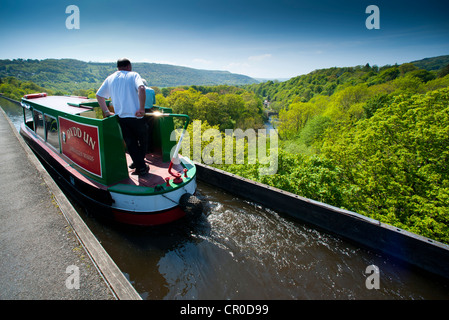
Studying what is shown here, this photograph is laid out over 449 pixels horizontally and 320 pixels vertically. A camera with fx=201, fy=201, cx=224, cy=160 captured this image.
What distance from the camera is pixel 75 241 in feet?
11.8

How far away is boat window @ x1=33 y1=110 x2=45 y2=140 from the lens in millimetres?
7668

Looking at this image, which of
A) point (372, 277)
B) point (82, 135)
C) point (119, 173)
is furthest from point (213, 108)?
point (372, 277)

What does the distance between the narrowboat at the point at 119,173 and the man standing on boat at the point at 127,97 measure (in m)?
0.31

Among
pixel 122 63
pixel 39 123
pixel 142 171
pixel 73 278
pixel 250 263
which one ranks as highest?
pixel 122 63

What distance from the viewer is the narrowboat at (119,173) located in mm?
4836

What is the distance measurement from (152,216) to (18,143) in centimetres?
843

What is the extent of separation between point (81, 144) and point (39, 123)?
435 centimetres

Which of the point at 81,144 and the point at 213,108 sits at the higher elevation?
the point at 213,108

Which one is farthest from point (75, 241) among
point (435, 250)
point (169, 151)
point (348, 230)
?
Answer: point (435, 250)

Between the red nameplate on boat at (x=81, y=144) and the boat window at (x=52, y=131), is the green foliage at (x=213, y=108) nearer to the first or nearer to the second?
the boat window at (x=52, y=131)

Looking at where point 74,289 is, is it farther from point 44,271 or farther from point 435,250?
point 435,250

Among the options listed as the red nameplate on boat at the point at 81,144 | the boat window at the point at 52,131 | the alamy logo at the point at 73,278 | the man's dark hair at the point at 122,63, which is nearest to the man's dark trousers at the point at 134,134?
the red nameplate on boat at the point at 81,144

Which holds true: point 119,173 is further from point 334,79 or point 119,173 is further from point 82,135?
point 334,79

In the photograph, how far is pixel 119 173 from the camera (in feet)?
17.0
